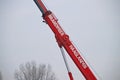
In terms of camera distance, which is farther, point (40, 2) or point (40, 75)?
point (40, 75)

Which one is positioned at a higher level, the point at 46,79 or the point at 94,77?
the point at 46,79

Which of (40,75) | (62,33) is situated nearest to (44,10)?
(62,33)

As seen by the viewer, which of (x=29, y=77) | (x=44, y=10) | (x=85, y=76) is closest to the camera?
(x=85, y=76)

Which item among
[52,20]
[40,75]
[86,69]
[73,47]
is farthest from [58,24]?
[40,75]

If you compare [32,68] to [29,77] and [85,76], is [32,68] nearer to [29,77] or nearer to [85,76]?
[29,77]

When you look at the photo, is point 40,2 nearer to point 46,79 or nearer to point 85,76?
point 85,76

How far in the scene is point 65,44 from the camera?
9891 mm

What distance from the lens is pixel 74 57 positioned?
9656mm

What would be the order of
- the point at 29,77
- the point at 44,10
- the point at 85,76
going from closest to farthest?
the point at 85,76, the point at 44,10, the point at 29,77

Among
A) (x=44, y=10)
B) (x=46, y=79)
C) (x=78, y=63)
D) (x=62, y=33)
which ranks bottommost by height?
(x=78, y=63)

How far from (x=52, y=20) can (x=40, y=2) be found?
2.61 ft

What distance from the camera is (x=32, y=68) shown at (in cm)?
3475

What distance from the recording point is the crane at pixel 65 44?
31.6ft

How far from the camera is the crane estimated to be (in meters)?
9.62
